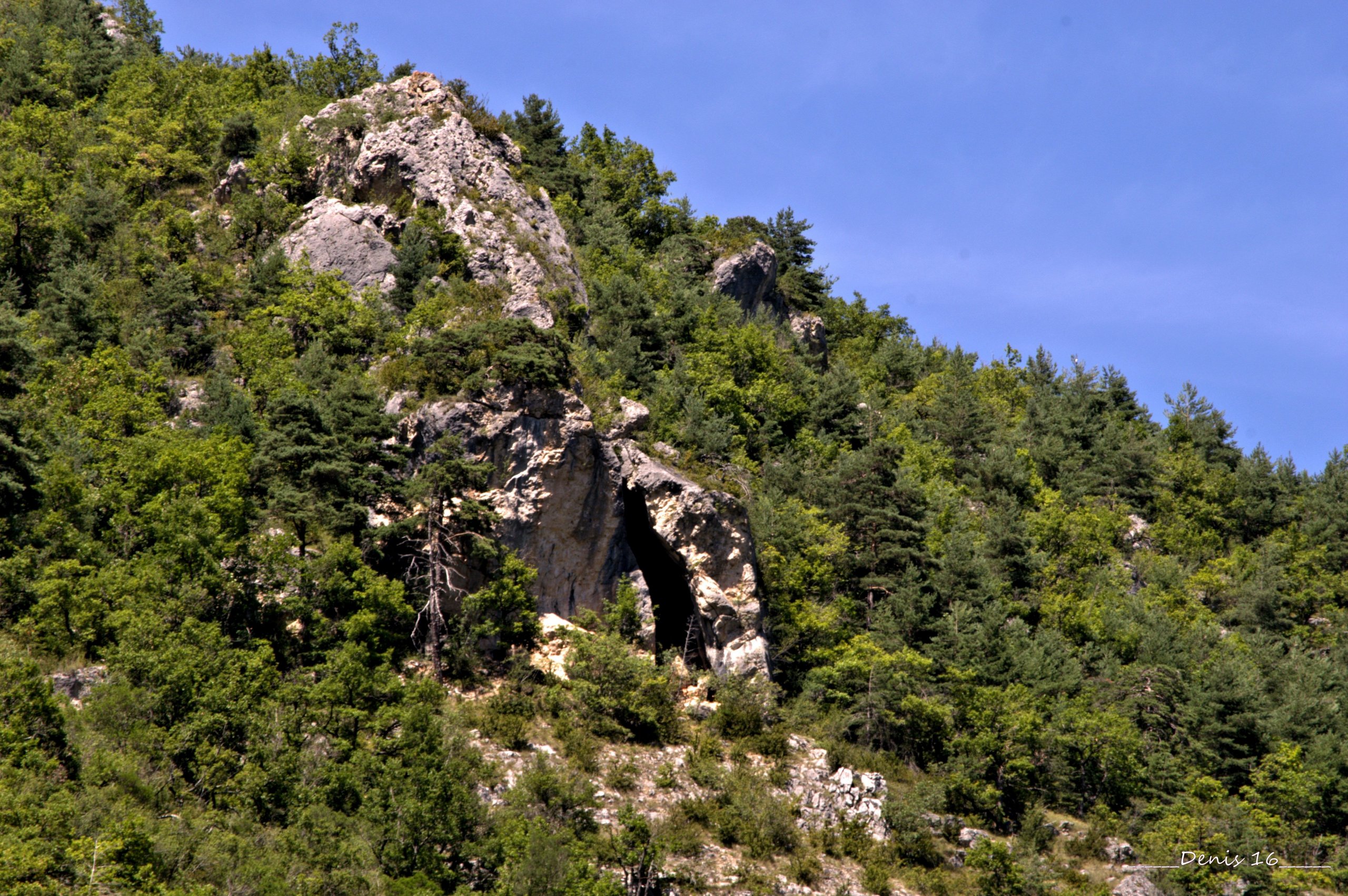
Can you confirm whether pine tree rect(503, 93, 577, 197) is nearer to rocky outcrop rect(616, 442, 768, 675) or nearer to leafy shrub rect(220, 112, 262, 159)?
leafy shrub rect(220, 112, 262, 159)

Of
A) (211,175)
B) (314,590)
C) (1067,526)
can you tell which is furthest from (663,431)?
(211,175)

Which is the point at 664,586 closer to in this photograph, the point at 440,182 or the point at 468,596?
the point at 468,596

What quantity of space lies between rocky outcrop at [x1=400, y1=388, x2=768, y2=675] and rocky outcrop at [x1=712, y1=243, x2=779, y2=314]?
29081 mm

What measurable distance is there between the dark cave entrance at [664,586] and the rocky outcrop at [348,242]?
1556 centimetres

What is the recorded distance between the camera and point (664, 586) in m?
38.5

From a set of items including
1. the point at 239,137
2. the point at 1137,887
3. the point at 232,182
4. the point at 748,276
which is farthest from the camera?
the point at 748,276

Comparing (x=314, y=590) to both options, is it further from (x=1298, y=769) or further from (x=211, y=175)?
(x=1298, y=769)

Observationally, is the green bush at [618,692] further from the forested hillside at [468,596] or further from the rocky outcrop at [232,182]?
the rocky outcrop at [232,182]

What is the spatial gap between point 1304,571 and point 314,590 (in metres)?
55.9

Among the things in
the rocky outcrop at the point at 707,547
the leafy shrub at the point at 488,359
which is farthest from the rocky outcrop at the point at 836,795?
the leafy shrub at the point at 488,359

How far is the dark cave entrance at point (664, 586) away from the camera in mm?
36688

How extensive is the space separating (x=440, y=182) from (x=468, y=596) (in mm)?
23699
